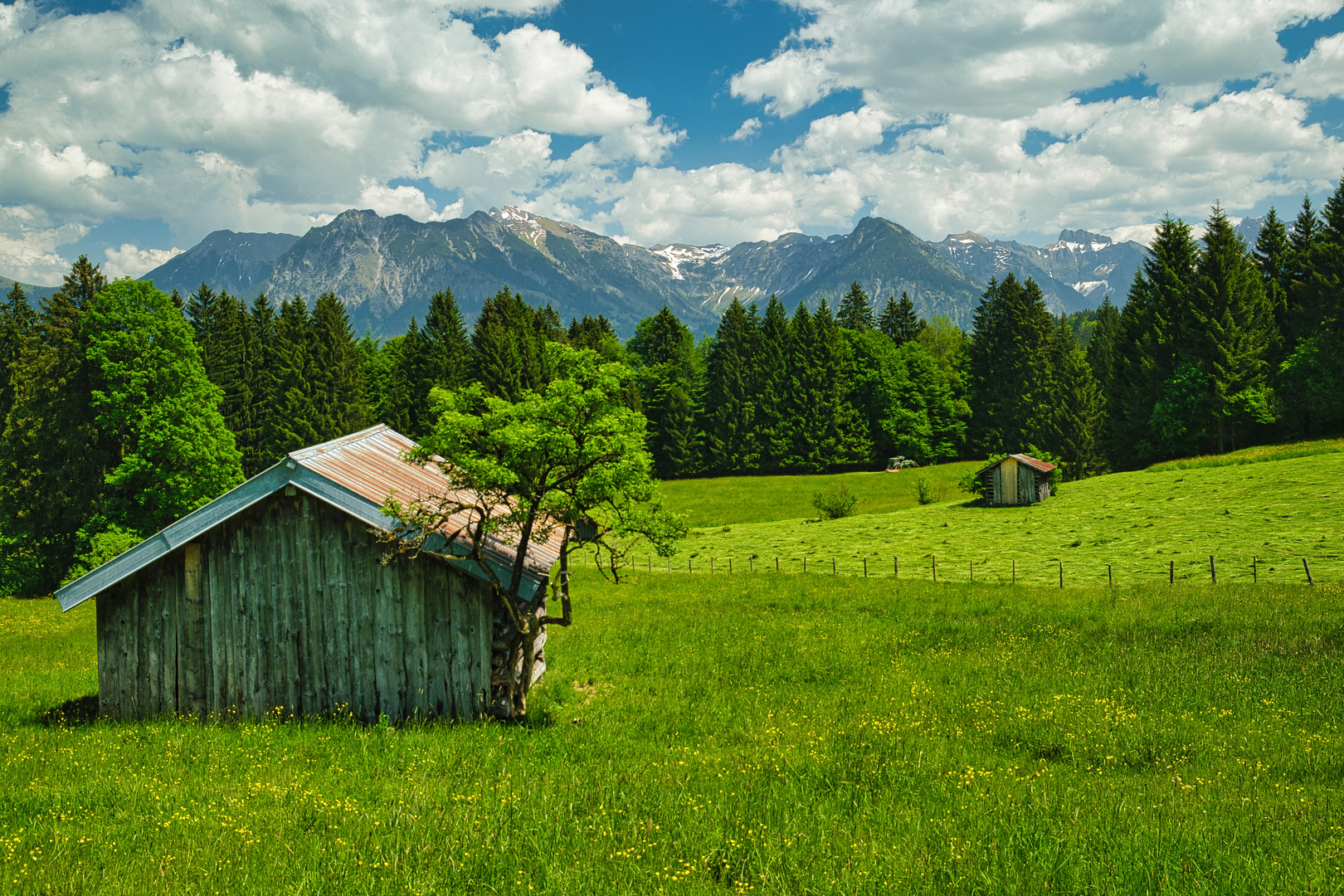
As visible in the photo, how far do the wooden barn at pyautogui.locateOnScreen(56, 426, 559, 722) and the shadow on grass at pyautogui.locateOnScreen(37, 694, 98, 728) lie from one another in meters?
0.55

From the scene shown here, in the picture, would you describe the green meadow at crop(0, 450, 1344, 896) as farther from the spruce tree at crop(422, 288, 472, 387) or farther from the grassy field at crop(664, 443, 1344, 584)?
the spruce tree at crop(422, 288, 472, 387)

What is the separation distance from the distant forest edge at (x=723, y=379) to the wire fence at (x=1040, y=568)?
852 inches

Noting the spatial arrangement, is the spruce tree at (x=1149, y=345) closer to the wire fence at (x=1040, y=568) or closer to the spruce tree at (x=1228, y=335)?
the spruce tree at (x=1228, y=335)

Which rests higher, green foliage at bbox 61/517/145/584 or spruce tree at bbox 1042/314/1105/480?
spruce tree at bbox 1042/314/1105/480

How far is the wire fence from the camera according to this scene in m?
24.9

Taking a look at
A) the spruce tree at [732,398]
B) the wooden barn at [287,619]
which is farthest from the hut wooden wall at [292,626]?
the spruce tree at [732,398]

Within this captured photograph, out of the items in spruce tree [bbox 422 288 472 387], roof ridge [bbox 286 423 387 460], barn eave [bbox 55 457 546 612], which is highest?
spruce tree [bbox 422 288 472 387]

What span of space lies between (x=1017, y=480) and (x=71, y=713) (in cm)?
5053

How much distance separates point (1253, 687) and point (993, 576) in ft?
55.6

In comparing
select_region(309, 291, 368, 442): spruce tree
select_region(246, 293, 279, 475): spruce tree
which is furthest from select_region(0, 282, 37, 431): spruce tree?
select_region(309, 291, 368, 442): spruce tree

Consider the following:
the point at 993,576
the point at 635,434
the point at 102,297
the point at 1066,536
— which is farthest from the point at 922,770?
the point at 102,297

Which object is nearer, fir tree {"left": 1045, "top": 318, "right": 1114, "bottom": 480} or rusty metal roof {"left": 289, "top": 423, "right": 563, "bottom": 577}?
rusty metal roof {"left": 289, "top": 423, "right": 563, "bottom": 577}

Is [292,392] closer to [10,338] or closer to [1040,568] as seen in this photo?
[10,338]

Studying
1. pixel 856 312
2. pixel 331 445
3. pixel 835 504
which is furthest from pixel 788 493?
pixel 331 445
